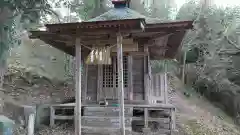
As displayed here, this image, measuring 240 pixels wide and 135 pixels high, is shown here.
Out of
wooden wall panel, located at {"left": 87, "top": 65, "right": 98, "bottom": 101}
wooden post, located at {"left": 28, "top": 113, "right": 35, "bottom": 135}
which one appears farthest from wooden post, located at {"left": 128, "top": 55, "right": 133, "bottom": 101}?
wooden post, located at {"left": 28, "top": 113, "right": 35, "bottom": 135}

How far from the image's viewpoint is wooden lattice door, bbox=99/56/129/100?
11.1m

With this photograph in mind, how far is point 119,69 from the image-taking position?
25.7 feet

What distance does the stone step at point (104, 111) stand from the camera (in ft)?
32.2

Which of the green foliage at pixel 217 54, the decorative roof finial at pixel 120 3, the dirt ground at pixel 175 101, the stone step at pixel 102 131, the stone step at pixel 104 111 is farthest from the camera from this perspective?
the green foliage at pixel 217 54

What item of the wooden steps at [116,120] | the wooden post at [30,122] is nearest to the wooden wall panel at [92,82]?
the wooden steps at [116,120]

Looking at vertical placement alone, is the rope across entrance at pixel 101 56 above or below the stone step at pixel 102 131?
above

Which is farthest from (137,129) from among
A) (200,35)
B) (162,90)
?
(200,35)

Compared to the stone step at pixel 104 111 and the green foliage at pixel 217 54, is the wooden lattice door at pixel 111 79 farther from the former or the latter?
the green foliage at pixel 217 54

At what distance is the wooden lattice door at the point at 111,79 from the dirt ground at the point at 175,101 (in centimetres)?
219

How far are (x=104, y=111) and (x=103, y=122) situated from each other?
2.01ft

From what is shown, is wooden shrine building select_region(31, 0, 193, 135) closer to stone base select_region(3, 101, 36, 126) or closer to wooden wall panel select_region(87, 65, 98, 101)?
wooden wall panel select_region(87, 65, 98, 101)

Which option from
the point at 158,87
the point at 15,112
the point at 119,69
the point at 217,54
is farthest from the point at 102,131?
the point at 217,54

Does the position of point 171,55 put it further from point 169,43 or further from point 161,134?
point 161,134

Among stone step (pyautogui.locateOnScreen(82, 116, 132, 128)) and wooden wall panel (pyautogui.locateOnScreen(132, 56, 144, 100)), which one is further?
wooden wall panel (pyautogui.locateOnScreen(132, 56, 144, 100))
